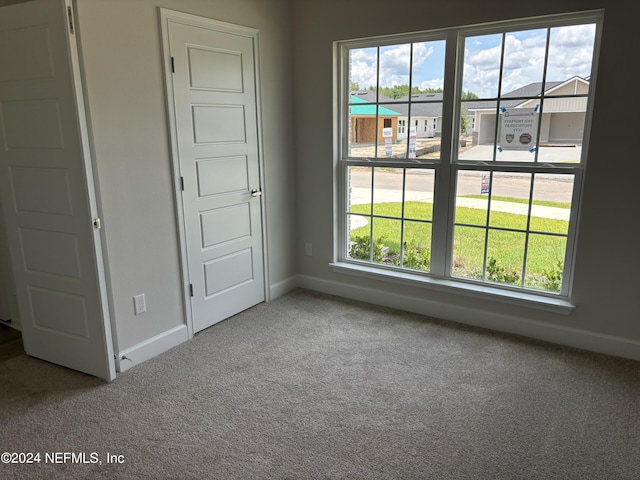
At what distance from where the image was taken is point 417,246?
12.5 feet

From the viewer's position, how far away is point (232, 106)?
3.50 meters

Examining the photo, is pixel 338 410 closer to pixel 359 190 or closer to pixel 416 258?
pixel 416 258

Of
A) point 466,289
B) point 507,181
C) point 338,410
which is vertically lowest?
point 338,410

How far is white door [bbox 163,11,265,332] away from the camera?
3.15 meters

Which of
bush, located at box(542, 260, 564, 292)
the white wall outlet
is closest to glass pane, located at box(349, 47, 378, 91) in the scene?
bush, located at box(542, 260, 564, 292)

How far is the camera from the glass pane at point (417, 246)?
3.74 metres

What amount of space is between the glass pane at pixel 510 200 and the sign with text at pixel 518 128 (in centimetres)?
20

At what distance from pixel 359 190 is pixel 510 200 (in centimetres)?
124

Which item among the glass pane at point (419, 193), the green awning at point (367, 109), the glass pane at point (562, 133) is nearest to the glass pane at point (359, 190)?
the glass pane at point (419, 193)

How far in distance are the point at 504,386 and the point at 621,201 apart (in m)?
1.35

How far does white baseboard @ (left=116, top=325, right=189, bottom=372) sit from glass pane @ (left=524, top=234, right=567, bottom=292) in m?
2.52

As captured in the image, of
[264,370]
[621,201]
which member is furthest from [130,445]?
[621,201]

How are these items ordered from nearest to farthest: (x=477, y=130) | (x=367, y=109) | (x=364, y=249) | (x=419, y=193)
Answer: (x=477, y=130), (x=419, y=193), (x=367, y=109), (x=364, y=249)

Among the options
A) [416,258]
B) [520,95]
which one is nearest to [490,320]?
[416,258]
